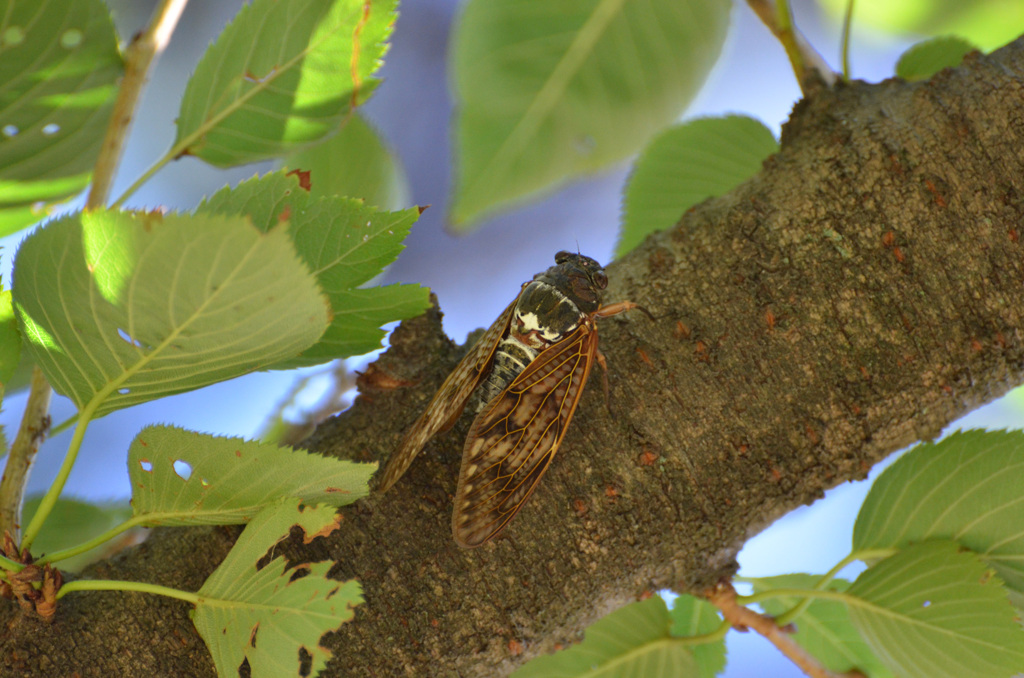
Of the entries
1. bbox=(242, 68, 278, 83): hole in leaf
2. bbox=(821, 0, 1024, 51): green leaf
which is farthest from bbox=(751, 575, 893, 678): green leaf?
bbox=(821, 0, 1024, 51): green leaf

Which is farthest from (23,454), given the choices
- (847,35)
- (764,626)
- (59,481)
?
(847,35)

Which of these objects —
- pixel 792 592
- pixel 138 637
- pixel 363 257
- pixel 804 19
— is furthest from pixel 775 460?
pixel 804 19

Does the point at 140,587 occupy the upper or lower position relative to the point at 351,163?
lower

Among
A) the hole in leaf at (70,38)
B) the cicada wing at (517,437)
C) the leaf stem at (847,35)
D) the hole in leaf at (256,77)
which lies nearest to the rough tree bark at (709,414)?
the cicada wing at (517,437)

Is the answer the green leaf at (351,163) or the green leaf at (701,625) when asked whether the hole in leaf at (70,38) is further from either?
the green leaf at (701,625)

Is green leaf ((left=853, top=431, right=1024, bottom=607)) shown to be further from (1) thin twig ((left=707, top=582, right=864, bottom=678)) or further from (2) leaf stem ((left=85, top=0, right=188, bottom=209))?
(2) leaf stem ((left=85, top=0, right=188, bottom=209))

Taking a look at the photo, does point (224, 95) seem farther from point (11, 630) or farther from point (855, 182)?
point (855, 182)

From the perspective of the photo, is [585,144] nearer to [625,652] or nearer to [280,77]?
[280,77]
